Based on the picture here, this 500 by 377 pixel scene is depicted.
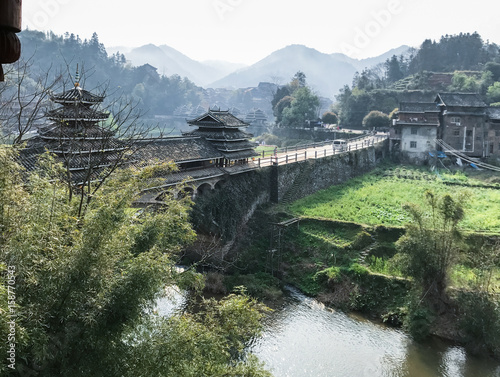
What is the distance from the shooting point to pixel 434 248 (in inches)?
783

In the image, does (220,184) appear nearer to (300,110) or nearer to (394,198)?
(394,198)

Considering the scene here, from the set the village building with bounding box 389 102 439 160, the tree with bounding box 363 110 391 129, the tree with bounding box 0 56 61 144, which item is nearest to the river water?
the tree with bounding box 0 56 61 144

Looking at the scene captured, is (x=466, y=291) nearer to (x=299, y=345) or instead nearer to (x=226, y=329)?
(x=299, y=345)

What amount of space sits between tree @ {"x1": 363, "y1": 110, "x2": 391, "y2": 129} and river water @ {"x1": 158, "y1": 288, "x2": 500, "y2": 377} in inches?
1842

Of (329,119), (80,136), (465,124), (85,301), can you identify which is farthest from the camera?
(329,119)

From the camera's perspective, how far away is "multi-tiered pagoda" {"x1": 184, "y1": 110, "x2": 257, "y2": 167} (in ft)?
93.4

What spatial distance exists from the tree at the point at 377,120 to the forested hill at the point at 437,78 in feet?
14.9

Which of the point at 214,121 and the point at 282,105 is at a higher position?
the point at 282,105

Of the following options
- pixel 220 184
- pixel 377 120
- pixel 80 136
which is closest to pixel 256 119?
pixel 377 120

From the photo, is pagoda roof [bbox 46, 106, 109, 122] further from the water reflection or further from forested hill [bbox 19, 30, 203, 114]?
forested hill [bbox 19, 30, 203, 114]

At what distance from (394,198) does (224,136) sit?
1356 centimetres

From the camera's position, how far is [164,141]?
25.0m

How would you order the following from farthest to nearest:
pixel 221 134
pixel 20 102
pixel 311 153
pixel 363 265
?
1. pixel 311 153
2. pixel 221 134
3. pixel 363 265
4. pixel 20 102

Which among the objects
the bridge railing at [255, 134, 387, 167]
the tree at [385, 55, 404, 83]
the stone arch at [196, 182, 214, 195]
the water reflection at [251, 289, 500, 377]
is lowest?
the water reflection at [251, 289, 500, 377]
